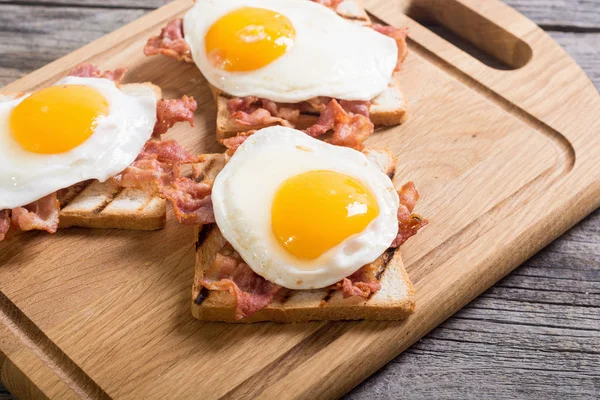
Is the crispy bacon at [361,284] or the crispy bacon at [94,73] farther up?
the crispy bacon at [94,73]

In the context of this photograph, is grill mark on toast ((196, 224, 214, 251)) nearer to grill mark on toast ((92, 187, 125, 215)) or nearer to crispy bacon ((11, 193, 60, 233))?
grill mark on toast ((92, 187, 125, 215))

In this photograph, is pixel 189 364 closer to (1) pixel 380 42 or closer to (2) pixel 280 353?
(2) pixel 280 353

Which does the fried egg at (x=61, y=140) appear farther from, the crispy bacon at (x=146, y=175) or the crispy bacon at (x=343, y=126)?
the crispy bacon at (x=343, y=126)

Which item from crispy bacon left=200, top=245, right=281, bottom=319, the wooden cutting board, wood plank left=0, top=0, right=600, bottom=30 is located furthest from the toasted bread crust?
wood plank left=0, top=0, right=600, bottom=30

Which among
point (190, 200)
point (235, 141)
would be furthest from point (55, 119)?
point (235, 141)

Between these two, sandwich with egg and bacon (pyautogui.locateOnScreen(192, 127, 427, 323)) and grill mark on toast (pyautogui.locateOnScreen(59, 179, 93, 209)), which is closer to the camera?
sandwich with egg and bacon (pyautogui.locateOnScreen(192, 127, 427, 323))

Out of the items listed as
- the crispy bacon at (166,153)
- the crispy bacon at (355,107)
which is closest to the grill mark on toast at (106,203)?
the crispy bacon at (166,153)

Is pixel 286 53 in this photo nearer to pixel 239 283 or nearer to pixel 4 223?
pixel 239 283
